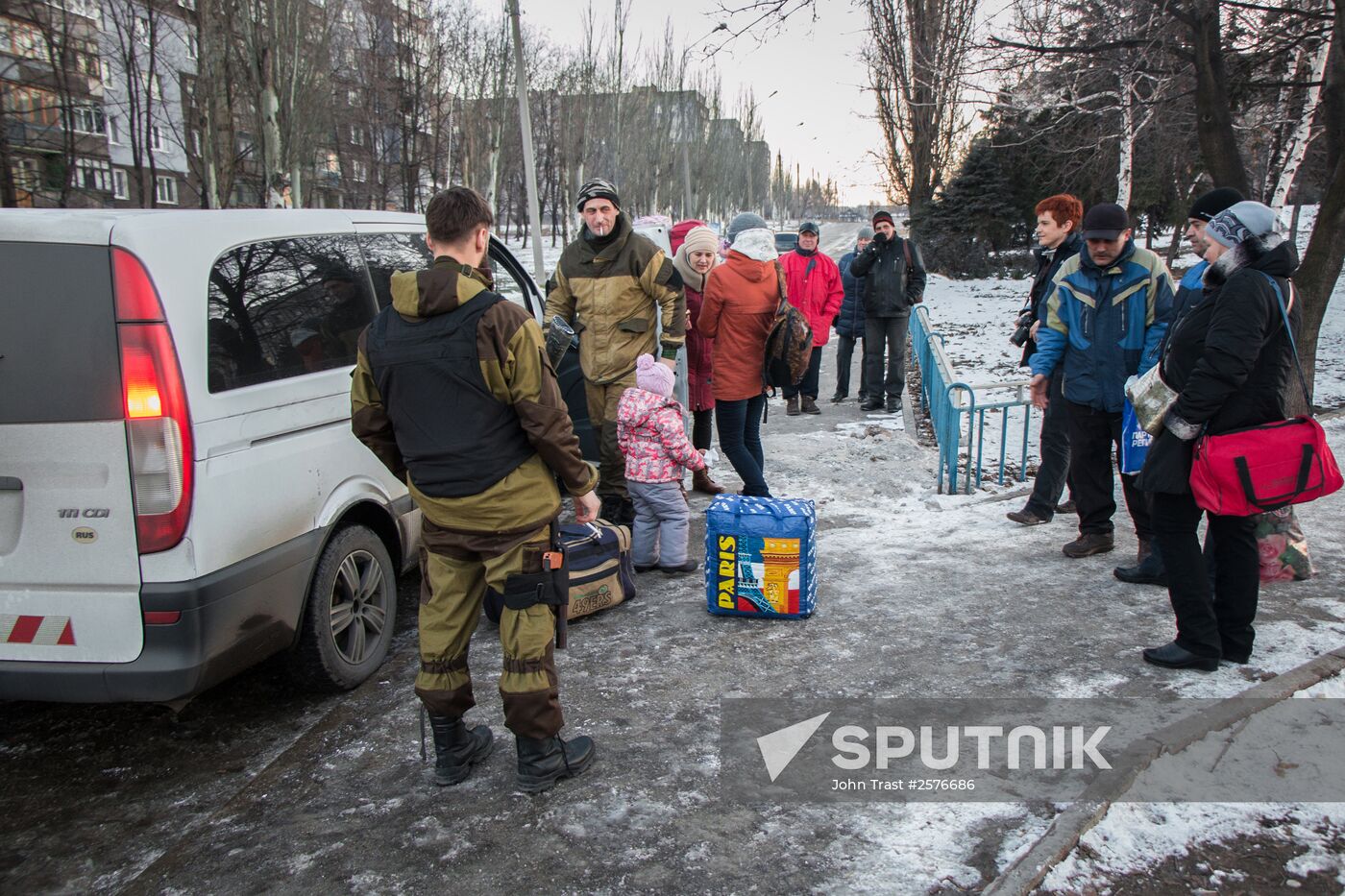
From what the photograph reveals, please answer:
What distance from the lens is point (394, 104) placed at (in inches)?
1294

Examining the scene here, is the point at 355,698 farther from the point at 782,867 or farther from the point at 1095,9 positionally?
the point at 1095,9

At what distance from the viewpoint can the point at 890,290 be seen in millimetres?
9047

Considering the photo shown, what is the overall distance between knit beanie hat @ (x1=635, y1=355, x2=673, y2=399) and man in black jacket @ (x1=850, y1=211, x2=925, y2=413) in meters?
4.81

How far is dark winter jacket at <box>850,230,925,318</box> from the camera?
900 cm

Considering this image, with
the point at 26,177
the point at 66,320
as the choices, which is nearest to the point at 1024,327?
the point at 66,320

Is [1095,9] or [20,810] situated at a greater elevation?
[1095,9]

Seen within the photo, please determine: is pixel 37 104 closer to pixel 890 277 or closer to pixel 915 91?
pixel 915 91

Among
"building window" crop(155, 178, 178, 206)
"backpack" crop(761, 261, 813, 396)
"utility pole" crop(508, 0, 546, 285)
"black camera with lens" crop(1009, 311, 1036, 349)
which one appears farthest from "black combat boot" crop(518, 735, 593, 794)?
"building window" crop(155, 178, 178, 206)

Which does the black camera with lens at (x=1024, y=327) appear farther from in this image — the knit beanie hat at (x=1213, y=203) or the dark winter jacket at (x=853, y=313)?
the dark winter jacket at (x=853, y=313)

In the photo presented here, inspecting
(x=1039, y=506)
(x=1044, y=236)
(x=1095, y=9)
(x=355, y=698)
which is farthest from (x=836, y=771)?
(x=1095, y=9)

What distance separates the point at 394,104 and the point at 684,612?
3265cm

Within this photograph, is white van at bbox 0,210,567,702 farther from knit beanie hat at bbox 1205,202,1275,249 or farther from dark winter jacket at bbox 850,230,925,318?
dark winter jacket at bbox 850,230,925,318

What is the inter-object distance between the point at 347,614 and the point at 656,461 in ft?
5.77

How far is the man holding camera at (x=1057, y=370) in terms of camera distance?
5.51 meters
